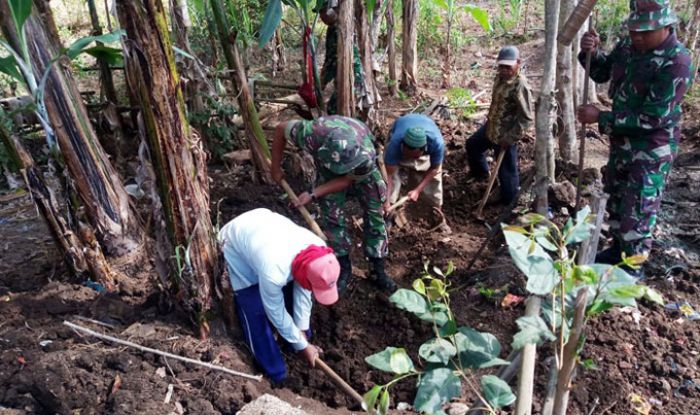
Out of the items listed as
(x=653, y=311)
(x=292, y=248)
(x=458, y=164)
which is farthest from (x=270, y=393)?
(x=458, y=164)

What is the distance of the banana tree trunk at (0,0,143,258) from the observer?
295 cm

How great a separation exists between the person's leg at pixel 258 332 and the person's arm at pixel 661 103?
99.6 inches

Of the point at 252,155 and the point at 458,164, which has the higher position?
the point at 252,155

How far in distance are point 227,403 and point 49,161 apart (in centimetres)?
182

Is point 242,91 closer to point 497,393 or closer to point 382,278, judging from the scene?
point 382,278

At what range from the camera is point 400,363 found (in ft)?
4.13

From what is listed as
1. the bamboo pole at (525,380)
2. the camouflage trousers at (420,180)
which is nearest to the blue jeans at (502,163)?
the camouflage trousers at (420,180)

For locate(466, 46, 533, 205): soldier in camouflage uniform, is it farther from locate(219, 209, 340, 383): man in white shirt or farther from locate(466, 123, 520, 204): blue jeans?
locate(219, 209, 340, 383): man in white shirt

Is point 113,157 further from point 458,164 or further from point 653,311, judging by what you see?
point 653,311

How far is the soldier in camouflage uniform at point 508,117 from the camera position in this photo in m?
4.36

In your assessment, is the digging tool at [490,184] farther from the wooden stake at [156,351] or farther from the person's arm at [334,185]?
the wooden stake at [156,351]

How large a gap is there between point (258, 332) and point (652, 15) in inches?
115

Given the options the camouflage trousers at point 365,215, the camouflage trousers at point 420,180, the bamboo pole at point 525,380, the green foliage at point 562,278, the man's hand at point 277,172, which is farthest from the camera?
the camouflage trousers at point 420,180

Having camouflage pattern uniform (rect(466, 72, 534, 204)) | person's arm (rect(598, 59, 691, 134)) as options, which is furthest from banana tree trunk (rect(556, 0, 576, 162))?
person's arm (rect(598, 59, 691, 134))
